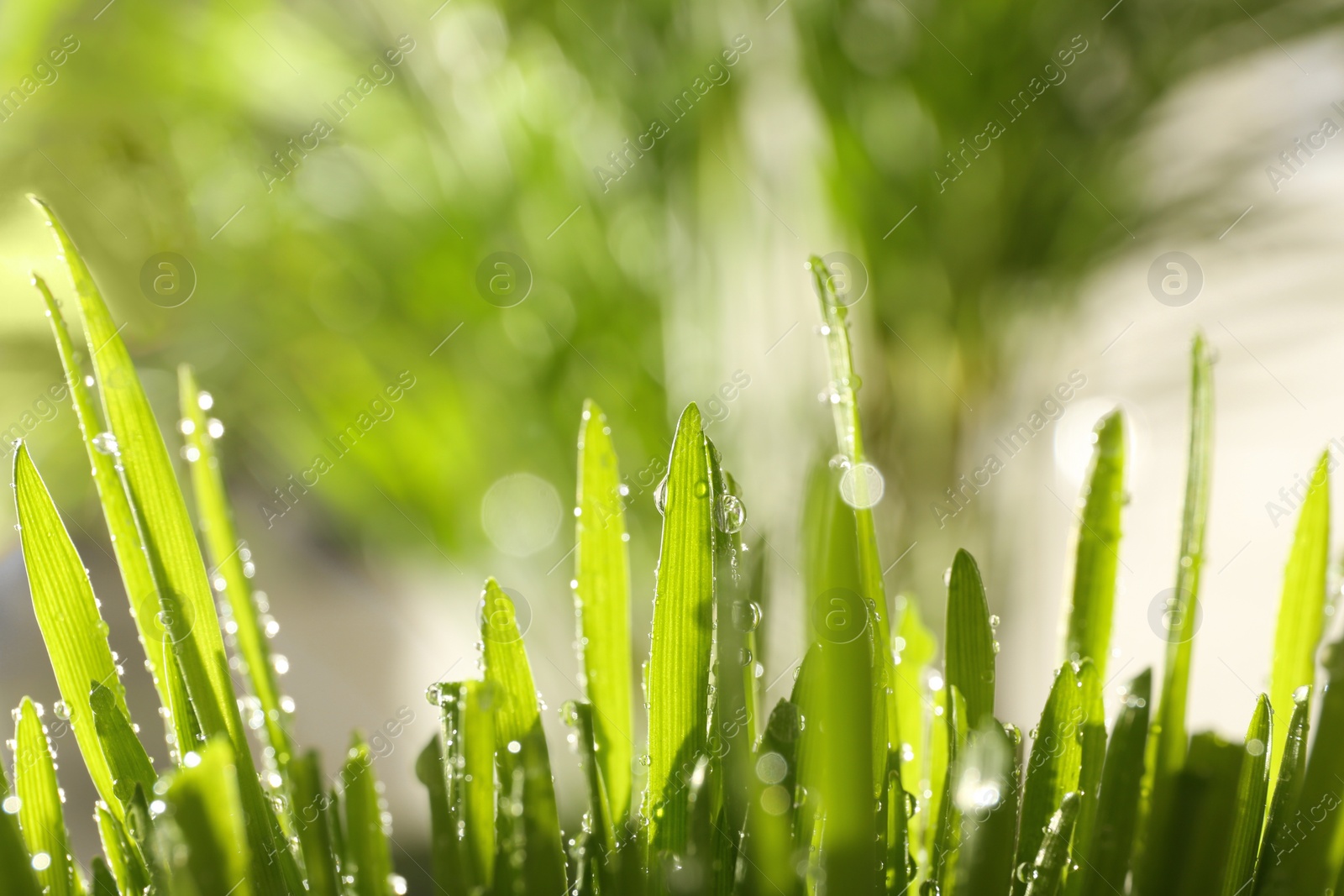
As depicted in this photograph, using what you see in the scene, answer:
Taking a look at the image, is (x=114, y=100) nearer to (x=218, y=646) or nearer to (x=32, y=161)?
(x=32, y=161)

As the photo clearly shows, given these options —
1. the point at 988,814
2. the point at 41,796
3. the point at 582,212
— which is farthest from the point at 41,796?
the point at 582,212

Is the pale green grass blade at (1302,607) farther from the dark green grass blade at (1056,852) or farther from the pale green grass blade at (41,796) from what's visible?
the pale green grass blade at (41,796)

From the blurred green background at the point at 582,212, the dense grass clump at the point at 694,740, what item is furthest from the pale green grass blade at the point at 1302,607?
the blurred green background at the point at 582,212

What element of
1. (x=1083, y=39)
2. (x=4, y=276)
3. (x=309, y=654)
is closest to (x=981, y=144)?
(x=1083, y=39)

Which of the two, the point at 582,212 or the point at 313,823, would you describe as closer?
the point at 313,823

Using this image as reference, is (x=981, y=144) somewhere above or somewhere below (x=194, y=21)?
below

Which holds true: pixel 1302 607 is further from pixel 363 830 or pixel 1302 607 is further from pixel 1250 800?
pixel 363 830
